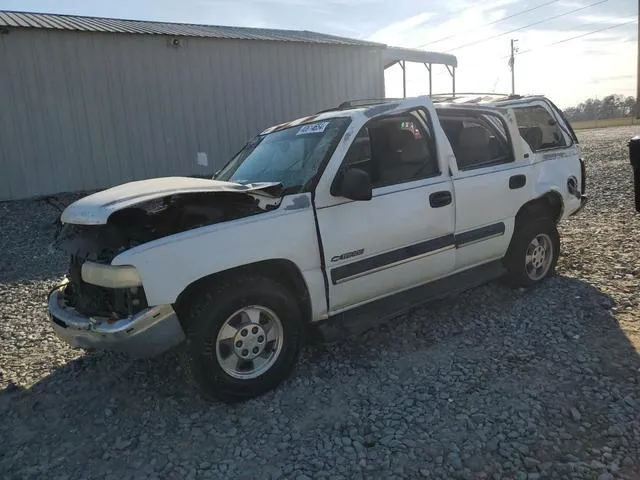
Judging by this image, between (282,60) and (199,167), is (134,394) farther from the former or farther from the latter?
(282,60)

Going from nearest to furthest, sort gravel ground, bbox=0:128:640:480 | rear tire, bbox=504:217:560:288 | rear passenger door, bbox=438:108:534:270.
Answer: gravel ground, bbox=0:128:640:480, rear passenger door, bbox=438:108:534:270, rear tire, bbox=504:217:560:288

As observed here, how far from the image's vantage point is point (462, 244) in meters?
4.39

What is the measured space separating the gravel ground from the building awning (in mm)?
14015

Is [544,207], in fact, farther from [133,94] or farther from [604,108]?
[604,108]

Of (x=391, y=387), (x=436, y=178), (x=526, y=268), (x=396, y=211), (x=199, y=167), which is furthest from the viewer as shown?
(x=199, y=167)

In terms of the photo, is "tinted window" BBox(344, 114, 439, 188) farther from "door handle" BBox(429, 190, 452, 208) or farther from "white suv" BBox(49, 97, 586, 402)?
"door handle" BBox(429, 190, 452, 208)

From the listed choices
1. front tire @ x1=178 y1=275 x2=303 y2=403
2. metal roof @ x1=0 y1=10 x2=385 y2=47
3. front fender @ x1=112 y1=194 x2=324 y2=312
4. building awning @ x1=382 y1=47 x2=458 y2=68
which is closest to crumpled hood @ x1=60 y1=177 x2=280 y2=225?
front fender @ x1=112 y1=194 x2=324 y2=312

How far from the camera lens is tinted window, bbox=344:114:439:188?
394 cm

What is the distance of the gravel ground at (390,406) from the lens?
9.04 ft

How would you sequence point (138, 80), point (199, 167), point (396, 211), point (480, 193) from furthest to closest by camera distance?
1. point (199, 167)
2. point (138, 80)
3. point (480, 193)
4. point (396, 211)

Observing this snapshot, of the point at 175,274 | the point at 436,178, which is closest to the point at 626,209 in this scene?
the point at 436,178

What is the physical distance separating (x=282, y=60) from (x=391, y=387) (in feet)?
42.8

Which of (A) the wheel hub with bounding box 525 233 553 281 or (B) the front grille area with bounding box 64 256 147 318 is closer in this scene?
(B) the front grille area with bounding box 64 256 147 318

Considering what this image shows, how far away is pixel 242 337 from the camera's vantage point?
3352 mm
